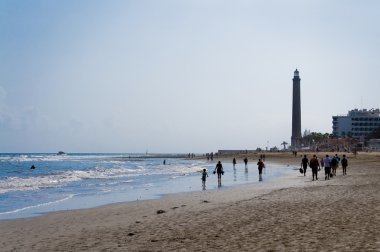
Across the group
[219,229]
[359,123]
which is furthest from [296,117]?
[219,229]

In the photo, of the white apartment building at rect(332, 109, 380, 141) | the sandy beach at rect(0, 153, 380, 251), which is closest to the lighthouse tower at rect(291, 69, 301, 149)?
the white apartment building at rect(332, 109, 380, 141)

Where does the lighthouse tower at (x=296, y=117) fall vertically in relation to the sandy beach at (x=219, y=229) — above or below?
above

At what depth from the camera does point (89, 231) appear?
38.8ft

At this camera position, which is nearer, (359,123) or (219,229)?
(219,229)

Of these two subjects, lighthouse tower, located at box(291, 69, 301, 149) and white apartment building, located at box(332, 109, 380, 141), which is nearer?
lighthouse tower, located at box(291, 69, 301, 149)

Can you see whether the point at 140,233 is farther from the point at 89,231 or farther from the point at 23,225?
the point at 23,225

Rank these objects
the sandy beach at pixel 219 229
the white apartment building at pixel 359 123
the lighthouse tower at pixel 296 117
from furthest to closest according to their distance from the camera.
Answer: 1. the white apartment building at pixel 359 123
2. the lighthouse tower at pixel 296 117
3. the sandy beach at pixel 219 229

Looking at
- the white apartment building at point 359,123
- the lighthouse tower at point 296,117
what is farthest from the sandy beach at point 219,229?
the white apartment building at point 359,123

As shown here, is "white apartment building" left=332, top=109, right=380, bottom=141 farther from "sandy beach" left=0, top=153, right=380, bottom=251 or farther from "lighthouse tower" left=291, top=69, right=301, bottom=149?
"sandy beach" left=0, top=153, right=380, bottom=251

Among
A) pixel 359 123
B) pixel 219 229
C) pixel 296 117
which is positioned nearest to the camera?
pixel 219 229

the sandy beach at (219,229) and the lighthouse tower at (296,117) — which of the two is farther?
the lighthouse tower at (296,117)

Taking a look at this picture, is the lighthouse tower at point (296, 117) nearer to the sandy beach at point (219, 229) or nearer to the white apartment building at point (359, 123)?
the white apartment building at point (359, 123)

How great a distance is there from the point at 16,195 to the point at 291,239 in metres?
19.6

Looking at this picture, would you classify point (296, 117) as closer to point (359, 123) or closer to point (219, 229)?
point (359, 123)
